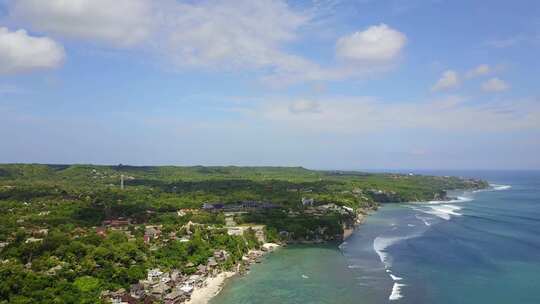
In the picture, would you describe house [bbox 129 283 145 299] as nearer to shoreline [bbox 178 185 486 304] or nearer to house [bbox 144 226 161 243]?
shoreline [bbox 178 185 486 304]

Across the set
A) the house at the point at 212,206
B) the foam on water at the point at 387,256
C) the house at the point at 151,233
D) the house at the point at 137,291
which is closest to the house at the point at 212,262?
the house at the point at 137,291

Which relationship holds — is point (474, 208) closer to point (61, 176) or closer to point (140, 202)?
point (140, 202)

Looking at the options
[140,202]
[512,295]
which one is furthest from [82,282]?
[140,202]

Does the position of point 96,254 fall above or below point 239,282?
above

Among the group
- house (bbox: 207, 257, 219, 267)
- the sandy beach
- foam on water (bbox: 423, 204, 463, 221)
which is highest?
foam on water (bbox: 423, 204, 463, 221)

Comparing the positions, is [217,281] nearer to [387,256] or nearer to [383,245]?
[387,256]

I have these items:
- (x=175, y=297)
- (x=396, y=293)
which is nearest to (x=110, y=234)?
(x=175, y=297)

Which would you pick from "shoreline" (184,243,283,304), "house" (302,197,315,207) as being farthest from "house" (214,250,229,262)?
"house" (302,197,315,207)
